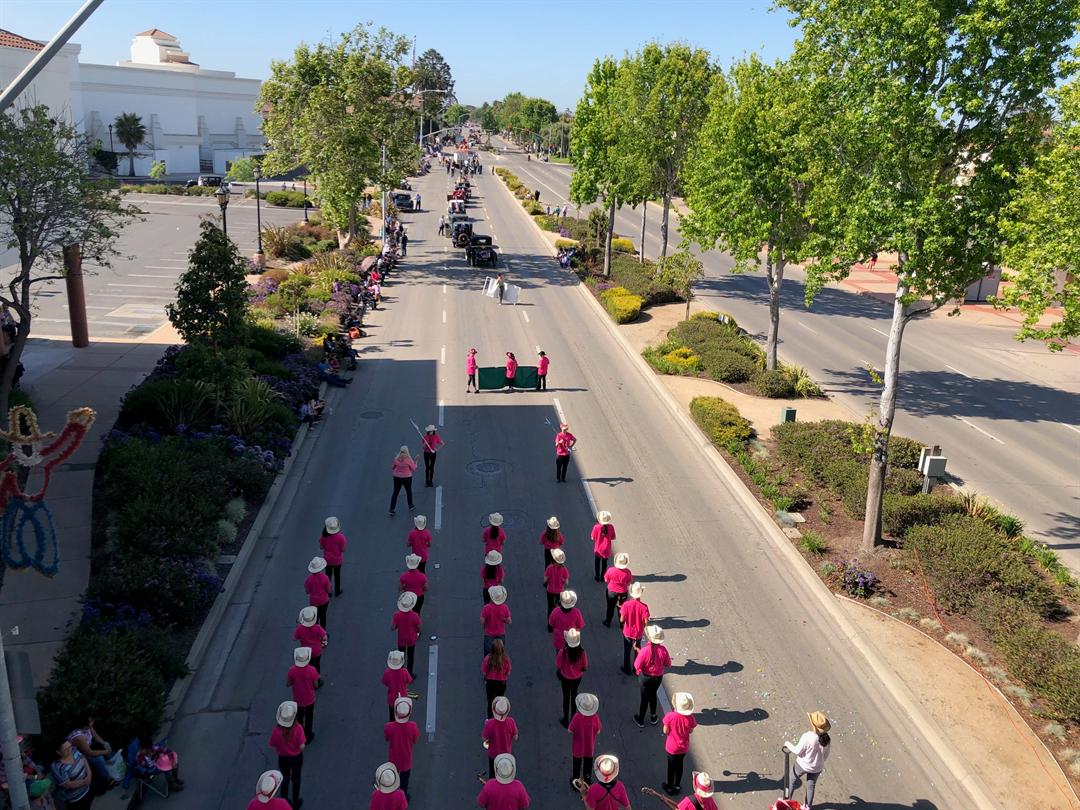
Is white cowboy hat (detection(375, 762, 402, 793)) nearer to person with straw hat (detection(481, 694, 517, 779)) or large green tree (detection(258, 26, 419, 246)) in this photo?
person with straw hat (detection(481, 694, 517, 779))

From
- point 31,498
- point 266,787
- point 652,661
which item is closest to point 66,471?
point 31,498

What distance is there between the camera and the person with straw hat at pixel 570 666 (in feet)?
31.8

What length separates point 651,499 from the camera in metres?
16.6

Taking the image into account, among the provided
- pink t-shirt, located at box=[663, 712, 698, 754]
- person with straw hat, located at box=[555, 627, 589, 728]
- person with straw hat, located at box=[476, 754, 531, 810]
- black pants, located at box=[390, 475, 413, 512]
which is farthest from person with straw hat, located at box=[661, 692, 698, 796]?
black pants, located at box=[390, 475, 413, 512]

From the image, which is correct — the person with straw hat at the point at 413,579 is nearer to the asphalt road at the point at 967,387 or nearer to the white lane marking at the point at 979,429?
the asphalt road at the point at 967,387

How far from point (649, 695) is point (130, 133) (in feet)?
257

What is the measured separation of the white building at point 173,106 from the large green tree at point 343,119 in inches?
1603

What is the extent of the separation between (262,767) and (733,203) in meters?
17.4

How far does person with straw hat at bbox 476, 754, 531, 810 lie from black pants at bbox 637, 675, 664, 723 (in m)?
2.56

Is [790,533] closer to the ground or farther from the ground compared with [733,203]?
closer to the ground

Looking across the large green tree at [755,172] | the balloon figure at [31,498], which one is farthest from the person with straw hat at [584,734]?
the large green tree at [755,172]

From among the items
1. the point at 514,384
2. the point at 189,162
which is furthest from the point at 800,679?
the point at 189,162

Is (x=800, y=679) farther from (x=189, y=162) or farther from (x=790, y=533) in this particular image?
(x=189, y=162)

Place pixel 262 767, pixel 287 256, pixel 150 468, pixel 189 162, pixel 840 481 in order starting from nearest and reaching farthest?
pixel 262 767
pixel 150 468
pixel 840 481
pixel 287 256
pixel 189 162
